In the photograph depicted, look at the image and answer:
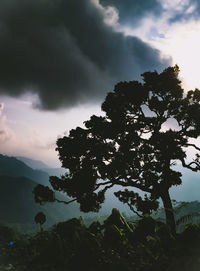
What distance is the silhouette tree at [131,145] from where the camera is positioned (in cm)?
1476

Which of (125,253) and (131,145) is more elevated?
(131,145)

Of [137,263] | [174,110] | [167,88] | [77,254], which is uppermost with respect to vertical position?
[167,88]

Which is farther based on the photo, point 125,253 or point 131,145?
point 131,145

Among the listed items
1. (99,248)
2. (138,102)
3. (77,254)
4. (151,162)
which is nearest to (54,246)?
(77,254)

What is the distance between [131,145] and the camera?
15.2m

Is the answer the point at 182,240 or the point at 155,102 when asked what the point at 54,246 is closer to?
the point at 182,240

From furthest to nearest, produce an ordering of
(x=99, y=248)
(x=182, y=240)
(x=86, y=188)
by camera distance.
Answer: (x=86, y=188) → (x=99, y=248) → (x=182, y=240)

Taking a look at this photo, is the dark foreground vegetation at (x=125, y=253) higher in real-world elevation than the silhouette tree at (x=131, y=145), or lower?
lower

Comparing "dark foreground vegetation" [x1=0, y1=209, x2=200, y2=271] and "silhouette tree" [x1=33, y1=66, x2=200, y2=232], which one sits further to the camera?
"silhouette tree" [x1=33, y1=66, x2=200, y2=232]

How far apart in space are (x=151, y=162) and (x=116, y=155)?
288cm

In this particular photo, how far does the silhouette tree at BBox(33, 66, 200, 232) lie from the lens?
14758 mm

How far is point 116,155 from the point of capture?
14953mm

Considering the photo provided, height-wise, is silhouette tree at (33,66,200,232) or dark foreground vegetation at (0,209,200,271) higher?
silhouette tree at (33,66,200,232)

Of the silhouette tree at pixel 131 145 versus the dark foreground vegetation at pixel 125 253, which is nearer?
the dark foreground vegetation at pixel 125 253
